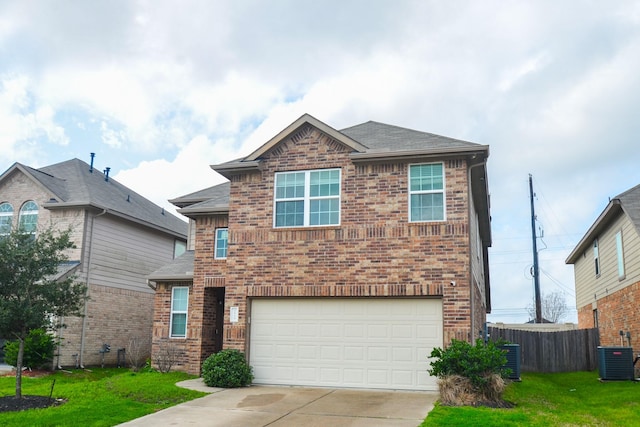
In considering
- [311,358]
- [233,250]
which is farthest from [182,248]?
[311,358]

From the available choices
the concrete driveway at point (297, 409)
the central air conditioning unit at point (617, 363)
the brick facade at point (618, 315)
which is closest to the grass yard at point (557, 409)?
the central air conditioning unit at point (617, 363)

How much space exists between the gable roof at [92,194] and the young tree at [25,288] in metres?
8.52

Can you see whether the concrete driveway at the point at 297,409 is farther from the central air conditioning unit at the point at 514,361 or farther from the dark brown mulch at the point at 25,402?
the central air conditioning unit at the point at 514,361

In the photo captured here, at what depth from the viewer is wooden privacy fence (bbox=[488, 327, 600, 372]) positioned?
870 inches

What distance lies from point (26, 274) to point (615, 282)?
714 inches

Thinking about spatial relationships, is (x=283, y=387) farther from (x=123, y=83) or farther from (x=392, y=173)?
(x=123, y=83)

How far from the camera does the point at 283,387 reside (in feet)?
47.3

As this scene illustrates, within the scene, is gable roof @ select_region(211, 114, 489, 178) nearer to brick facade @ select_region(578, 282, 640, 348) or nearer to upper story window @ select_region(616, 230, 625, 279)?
brick facade @ select_region(578, 282, 640, 348)

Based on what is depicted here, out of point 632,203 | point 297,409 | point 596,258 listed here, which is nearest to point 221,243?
point 297,409

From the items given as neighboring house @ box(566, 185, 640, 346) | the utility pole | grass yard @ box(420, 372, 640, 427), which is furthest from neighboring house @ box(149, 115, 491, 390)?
the utility pole

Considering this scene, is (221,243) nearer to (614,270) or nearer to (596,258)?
(614,270)

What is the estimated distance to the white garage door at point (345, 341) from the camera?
45.5ft

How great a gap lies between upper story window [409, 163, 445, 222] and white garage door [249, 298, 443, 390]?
202 centimetres

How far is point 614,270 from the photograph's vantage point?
68.2ft
